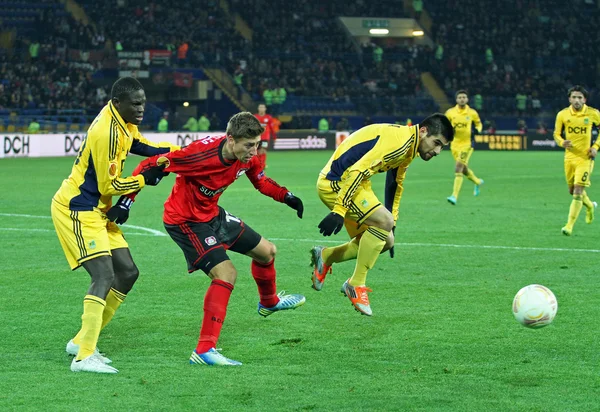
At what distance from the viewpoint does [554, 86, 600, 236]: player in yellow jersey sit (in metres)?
15.0

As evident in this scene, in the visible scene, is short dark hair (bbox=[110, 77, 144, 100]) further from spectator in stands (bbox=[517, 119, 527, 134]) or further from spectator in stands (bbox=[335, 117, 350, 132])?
spectator in stands (bbox=[517, 119, 527, 134])

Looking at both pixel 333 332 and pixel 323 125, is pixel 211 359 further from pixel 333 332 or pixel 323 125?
pixel 323 125

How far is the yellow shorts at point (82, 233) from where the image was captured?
657cm

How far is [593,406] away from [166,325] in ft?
11.9

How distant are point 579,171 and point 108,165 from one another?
10394 millimetres

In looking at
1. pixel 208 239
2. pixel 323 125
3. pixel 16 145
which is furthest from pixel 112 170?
pixel 323 125

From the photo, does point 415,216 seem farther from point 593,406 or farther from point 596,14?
point 596,14

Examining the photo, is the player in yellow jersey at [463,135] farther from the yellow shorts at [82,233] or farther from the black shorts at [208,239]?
the yellow shorts at [82,233]

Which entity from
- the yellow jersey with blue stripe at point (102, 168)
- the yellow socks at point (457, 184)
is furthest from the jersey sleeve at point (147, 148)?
the yellow socks at point (457, 184)

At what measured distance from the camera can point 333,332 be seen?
24.8 ft

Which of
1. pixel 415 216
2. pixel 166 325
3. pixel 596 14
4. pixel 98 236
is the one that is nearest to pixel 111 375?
pixel 98 236

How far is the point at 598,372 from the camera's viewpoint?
245 inches

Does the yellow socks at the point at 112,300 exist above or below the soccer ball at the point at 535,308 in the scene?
below

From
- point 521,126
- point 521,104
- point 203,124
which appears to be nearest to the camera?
point 203,124
